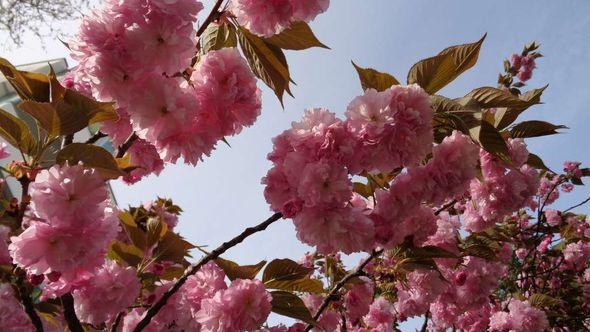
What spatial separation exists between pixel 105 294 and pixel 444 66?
1.26 m

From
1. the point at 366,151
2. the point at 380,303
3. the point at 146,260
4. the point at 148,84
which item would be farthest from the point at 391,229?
the point at 380,303

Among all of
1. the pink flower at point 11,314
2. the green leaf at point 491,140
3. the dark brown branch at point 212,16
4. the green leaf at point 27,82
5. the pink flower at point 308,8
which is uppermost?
the dark brown branch at point 212,16

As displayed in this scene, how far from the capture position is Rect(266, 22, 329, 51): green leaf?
137 cm

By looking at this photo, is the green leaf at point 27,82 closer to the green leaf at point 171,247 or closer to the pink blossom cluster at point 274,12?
the pink blossom cluster at point 274,12

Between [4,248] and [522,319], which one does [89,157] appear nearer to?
[4,248]

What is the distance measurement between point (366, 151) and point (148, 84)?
577 millimetres

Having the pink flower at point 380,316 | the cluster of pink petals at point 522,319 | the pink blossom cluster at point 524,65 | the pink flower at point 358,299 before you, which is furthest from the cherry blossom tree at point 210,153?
Result: the pink blossom cluster at point 524,65

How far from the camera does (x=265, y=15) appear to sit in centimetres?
124

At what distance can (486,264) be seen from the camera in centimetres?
282

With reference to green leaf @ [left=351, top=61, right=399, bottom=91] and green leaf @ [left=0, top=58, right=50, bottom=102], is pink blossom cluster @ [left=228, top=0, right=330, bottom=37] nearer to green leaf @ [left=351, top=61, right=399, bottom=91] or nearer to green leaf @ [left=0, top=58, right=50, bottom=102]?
green leaf @ [left=351, top=61, right=399, bottom=91]

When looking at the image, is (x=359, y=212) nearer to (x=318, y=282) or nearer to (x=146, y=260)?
(x=318, y=282)

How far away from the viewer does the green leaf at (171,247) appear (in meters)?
1.67

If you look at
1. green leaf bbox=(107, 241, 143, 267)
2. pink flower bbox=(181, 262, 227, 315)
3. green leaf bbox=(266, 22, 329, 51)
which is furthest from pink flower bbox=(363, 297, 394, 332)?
green leaf bbox=(266, 22, 329, 51)

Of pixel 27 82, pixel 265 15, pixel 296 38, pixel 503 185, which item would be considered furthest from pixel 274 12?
pixel 503 185
